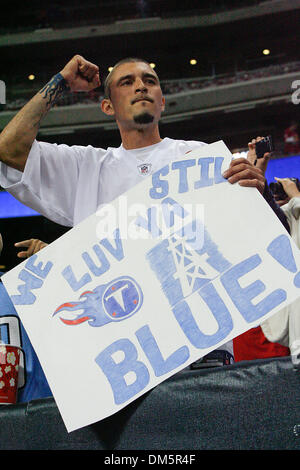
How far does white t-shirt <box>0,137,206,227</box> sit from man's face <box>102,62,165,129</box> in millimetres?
79

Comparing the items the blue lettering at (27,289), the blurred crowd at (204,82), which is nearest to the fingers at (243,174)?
the blue lettering at (27,289)

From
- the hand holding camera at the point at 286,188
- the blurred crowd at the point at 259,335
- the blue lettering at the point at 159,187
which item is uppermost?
the hand holding camera at the point at 286,188

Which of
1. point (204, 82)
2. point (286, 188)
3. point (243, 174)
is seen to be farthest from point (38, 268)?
point (204, 82)

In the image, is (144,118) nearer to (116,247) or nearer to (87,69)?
(87,69)

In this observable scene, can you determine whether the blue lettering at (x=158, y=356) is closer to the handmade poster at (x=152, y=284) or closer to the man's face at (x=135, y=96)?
the handmade poster at (x=152, y=284)

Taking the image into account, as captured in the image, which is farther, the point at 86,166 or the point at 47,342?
the point at 86,166

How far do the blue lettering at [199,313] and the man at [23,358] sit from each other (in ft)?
1.10

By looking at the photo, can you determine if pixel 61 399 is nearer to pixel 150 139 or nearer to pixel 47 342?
pixel 47 342

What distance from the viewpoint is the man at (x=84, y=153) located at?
1111 mm

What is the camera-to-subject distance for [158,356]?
0.78m

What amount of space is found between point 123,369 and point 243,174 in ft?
1.18
